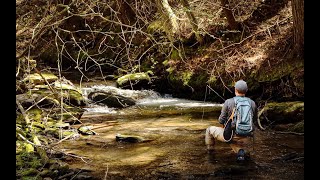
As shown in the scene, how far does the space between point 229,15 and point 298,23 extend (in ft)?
11.1

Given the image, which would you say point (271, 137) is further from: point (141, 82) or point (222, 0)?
point (141, 82)

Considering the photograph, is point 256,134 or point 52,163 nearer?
point 52,163

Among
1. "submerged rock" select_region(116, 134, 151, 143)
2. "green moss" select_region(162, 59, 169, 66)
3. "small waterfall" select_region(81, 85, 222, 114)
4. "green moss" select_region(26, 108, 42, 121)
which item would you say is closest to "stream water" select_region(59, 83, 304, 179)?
"submerged rock" select_region(116, 134, 151, 143)

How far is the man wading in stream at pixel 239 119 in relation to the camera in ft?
18.6

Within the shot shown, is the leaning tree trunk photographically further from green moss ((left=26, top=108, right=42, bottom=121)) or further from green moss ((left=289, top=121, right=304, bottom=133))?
green moss ((left=26, top=108, right=42, bottom=121))

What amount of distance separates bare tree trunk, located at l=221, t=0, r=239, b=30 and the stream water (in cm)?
407

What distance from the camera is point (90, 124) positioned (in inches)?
382

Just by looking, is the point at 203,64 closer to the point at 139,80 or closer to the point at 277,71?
the point at 139,80

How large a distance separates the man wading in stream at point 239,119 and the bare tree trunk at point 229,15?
7.31 meters

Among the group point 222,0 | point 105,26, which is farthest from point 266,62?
point 105,26

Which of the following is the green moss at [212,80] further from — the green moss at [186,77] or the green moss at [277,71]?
the green moss at [277,71]

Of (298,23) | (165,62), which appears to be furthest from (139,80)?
(298,23)

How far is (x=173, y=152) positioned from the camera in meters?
6.75
